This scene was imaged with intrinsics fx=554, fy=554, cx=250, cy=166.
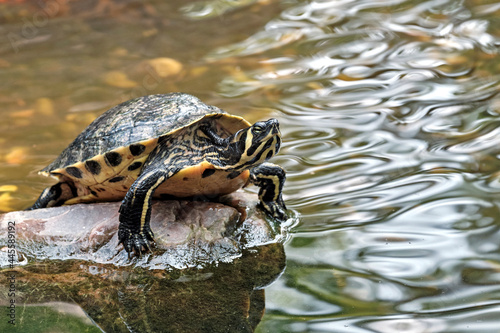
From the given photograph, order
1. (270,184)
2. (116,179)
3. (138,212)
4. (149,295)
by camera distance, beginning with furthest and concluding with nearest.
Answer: (270,184)
(116,179)
(138,212)
(149,295)

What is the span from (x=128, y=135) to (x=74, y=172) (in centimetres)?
56

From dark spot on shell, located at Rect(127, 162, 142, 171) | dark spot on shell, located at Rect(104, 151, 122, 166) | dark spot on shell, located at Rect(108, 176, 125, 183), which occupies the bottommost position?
dark spot on shell, located at Rect(108, 176, 125, 183)

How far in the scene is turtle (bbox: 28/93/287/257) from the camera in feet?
11.5

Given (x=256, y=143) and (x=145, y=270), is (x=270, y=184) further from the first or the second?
(x=145, y=270)

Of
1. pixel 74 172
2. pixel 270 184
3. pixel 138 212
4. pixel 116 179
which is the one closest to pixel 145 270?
pixel 138 212

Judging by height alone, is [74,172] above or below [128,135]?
below

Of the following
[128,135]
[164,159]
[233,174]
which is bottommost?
[233,174]

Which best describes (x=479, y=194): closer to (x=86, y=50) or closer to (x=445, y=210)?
(x=445, y=210)

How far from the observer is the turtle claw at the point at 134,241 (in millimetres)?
3502

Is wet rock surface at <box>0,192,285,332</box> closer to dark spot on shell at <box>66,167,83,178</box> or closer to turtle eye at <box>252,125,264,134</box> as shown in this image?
dark spot on shell at <box>66,167,83,178</box>

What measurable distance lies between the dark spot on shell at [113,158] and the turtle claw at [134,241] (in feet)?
1.65

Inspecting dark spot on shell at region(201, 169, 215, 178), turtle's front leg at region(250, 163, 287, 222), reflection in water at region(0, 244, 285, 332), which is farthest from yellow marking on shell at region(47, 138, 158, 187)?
turtle's front leg at region(250, 163, 287, 222)

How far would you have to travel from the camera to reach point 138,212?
3.49 metres

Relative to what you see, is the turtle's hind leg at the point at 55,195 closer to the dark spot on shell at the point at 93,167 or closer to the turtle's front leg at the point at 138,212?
the dark spot on shell at the point at 93,167
